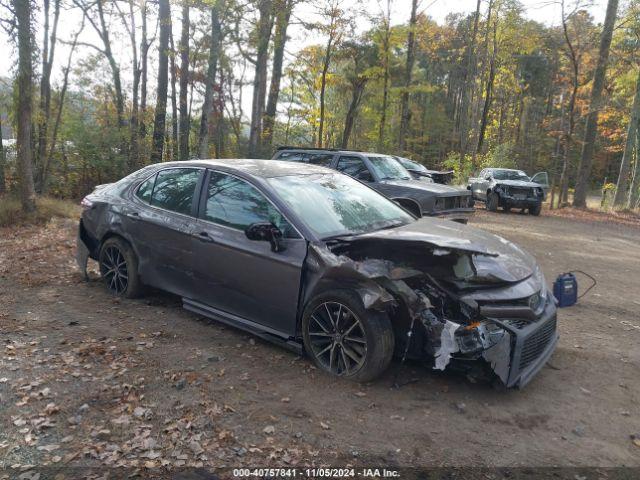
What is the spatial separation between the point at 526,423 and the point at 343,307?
1.58 m

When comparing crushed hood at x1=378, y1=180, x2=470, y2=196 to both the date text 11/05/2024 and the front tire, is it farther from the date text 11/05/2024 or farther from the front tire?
the date text 11/05/2024

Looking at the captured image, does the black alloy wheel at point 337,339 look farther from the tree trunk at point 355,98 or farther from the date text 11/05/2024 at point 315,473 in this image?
the tree trunk at point 355,98

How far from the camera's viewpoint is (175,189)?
5.28m

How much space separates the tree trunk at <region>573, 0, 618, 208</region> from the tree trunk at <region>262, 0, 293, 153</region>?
40.4 feet

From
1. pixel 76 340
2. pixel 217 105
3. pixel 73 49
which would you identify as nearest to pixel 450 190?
pixel 76 340

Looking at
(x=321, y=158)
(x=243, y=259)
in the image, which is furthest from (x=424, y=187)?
(x=243, y=259)

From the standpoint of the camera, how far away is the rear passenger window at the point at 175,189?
5.10 metres

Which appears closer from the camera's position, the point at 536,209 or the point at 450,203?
the point at 450,203

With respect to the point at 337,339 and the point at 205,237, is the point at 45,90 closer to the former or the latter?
the point at 205,237

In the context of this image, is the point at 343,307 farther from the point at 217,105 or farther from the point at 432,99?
the point at 432,99

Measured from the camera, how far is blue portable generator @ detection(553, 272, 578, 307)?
613 cm

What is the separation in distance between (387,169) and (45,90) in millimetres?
12334

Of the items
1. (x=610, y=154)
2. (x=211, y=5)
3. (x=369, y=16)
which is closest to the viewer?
(x=211, y=5)

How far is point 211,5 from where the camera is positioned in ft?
46.5
